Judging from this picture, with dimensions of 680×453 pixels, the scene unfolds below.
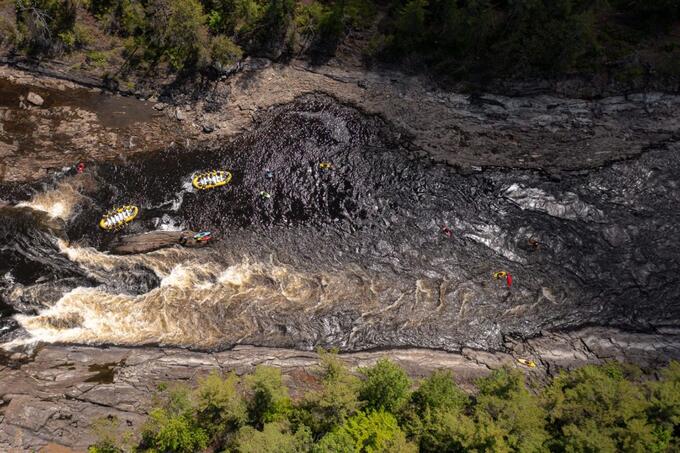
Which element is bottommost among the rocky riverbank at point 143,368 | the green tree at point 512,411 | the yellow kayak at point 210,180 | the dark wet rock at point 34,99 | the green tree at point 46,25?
the rocky riverbank at point 143,368

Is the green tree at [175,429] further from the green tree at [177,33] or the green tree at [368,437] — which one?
the green tree at [177,33]

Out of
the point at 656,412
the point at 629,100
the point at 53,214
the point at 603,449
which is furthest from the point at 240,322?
the point at 629,100

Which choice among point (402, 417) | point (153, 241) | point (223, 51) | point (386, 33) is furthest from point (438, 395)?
point (223, 51)

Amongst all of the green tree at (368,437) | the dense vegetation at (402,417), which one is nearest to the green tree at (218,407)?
the dense vegetation at (402,417)

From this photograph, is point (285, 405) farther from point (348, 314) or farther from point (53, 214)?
point (53, 214)

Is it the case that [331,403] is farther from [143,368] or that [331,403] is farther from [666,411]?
[666,411]
